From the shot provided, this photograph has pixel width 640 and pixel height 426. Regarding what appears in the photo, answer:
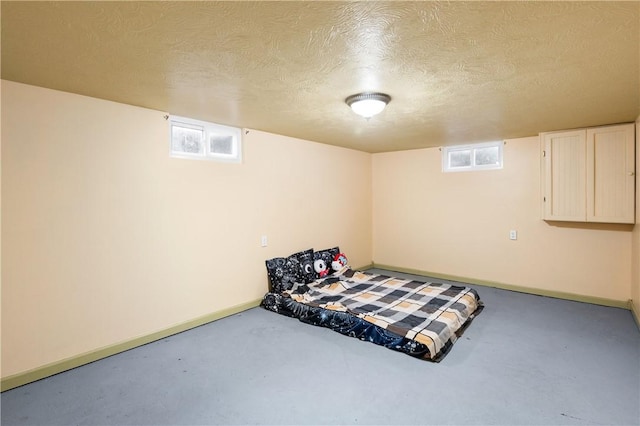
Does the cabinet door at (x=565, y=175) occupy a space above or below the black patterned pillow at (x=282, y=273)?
above

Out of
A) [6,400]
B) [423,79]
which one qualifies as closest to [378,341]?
[423,79]

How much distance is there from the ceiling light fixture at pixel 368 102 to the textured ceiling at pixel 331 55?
0.10 m

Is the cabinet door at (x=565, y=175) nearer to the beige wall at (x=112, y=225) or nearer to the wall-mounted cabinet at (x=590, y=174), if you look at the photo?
the wall-mounted cabinet at (x=590, y=174)

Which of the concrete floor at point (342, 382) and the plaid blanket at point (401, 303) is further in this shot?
the plaid blanket at point (401, 303)

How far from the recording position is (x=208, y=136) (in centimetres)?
362

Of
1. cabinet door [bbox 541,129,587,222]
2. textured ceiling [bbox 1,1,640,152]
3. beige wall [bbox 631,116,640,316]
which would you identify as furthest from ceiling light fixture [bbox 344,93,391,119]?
beige wall [bbox 631,116,640,316]

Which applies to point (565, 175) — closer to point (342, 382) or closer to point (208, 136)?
point (342, 382)

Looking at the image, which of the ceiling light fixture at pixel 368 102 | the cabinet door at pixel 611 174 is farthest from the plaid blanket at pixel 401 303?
the ceiling light fixture at pixel 368 102

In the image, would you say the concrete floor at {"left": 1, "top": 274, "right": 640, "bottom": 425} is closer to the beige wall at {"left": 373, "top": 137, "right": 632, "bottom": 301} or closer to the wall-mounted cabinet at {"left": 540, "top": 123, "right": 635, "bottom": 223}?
the beige wall at {"left": 373, "top": 137, "right": 632, "bottom": 301}

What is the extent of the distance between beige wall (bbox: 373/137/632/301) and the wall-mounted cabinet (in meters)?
0.32

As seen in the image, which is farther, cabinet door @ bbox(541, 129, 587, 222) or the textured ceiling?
cabinet door @ bbox(541, 129, 587, 222)

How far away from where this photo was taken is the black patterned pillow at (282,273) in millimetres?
4086

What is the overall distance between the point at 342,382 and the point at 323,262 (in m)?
2.42

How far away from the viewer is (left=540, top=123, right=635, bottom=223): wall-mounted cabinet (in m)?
3.66
